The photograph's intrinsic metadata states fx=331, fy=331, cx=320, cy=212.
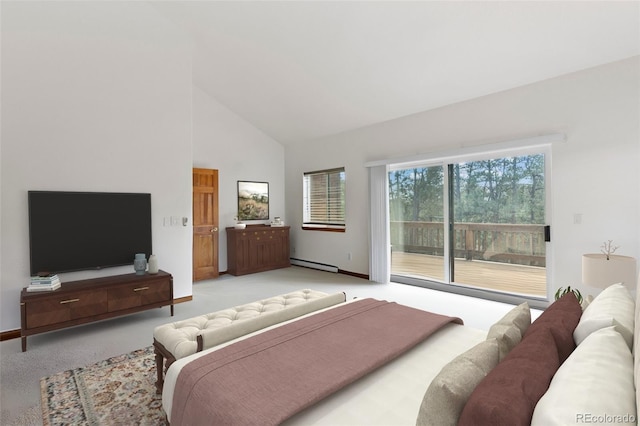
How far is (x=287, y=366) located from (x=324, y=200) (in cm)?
517

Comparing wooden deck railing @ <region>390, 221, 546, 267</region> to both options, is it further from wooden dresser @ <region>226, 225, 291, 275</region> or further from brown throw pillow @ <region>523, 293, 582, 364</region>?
brown throw pillow @ <region>523, 293, 582, 364</region>

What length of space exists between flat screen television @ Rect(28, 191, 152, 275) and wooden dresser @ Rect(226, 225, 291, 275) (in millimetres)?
2065

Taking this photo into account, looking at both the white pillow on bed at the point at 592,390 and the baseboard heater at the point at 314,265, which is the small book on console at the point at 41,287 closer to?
the white pillow on bed at the point at 592,390

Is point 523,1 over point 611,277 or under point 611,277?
over

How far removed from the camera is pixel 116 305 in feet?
11.3

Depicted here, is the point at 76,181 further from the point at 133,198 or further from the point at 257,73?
the point at 257,73

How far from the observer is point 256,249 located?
6.27m

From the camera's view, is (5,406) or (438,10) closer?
(5,406)

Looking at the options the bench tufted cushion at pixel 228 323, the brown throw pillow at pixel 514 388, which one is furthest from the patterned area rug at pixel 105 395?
the brown throw pillow at pixel 514 388

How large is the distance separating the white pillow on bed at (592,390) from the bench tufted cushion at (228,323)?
1552 mm

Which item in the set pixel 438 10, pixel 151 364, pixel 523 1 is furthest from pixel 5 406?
pixel 523 1

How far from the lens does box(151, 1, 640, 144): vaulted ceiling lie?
306 cm

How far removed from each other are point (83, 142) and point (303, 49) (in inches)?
110

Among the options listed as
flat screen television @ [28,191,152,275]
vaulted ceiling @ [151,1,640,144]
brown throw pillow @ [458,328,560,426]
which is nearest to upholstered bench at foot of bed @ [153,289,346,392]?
brown throw pillow @ [458,328,560,426]
